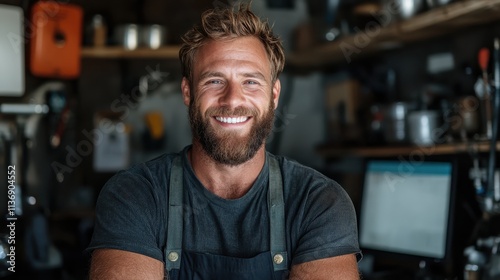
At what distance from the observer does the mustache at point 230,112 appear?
149cm

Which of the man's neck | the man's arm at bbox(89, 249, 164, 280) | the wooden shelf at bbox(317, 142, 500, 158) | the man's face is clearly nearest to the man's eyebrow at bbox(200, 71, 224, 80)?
the man's face

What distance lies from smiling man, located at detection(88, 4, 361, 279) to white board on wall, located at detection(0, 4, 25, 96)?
1399mm

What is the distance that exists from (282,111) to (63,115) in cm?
101

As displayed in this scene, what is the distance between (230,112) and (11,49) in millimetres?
1572

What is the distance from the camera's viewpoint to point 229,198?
154 centimetres

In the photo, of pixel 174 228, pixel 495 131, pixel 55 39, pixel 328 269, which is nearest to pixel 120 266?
pixel 174 228

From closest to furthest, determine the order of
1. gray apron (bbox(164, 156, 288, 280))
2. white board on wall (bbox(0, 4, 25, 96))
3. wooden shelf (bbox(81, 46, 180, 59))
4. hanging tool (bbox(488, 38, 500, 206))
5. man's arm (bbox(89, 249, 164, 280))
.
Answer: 1. man's arm (bbox(89, 249, 164, 280))
2. gray apron (bbox(164, 156, 288, 280))
3. hanging tool (bbox(488, 38, 500, 206))
4. white board on wall (bbox(0, 4, 25, 96))
5. wooden shelf (bbox(81, 46, 180, 59))

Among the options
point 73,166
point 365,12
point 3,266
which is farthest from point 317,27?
point 3,266

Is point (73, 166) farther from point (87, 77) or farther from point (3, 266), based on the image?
point (3, 266)

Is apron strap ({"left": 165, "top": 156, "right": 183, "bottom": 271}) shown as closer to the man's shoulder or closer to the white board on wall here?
the man's shoulder

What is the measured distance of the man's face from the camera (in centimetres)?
151

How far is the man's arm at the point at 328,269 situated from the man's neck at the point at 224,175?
245 mm

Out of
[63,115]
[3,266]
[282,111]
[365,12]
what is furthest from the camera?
[282,111]

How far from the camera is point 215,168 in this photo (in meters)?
1.54
